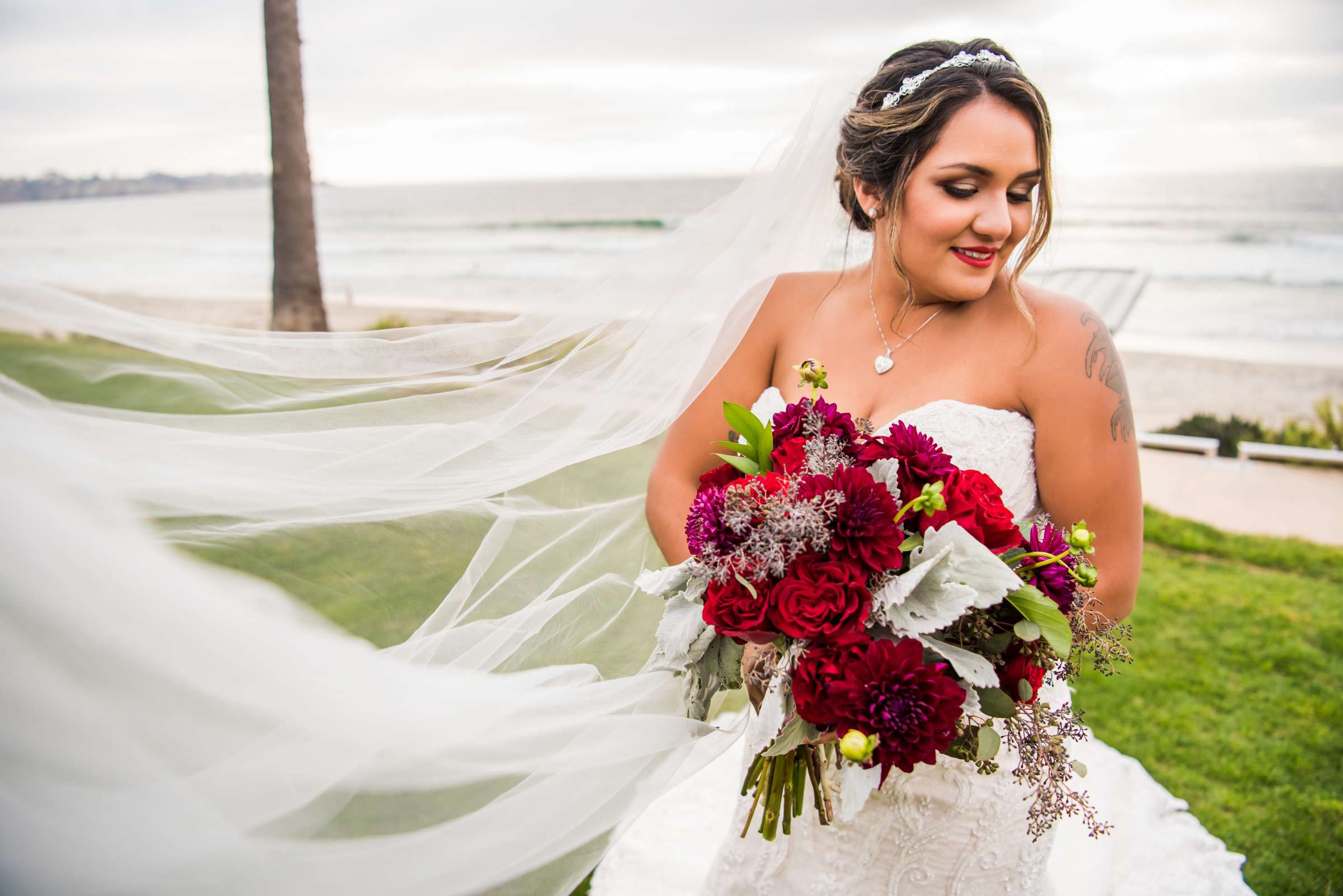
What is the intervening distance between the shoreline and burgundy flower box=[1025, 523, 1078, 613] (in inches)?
443

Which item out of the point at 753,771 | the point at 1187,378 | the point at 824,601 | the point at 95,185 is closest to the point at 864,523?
the point at 824,601

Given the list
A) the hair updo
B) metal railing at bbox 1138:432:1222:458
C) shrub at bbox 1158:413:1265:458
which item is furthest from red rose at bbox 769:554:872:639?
shrub at bbox 1158:413:1265:458

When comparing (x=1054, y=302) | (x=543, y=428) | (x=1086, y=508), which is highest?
(x=1054, y=302)

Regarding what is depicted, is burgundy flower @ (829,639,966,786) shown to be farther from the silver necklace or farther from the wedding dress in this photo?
the silver necklace

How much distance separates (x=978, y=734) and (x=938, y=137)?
142cm

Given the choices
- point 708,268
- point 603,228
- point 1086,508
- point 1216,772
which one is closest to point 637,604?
point 708,268

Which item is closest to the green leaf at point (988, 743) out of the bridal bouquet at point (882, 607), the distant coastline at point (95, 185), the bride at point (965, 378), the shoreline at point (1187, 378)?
the bridal bouquet at point (882, 607)

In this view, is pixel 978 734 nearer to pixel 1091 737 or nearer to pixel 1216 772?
pixel 1091 737

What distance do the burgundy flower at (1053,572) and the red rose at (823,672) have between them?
0.36 m

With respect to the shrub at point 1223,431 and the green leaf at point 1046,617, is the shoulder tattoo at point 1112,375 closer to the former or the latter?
the green leaf at point 1046,617

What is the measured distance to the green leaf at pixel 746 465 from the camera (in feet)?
5.61

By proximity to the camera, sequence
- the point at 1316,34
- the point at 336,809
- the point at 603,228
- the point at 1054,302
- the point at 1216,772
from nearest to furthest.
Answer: the point at 336,809 → the point at 1054,302 → the point at 1216,772 → the point at 1316,34 → the point at 603,228

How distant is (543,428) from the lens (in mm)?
2191

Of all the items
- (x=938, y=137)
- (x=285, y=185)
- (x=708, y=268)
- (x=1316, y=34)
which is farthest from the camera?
(x=1316, y=34)
